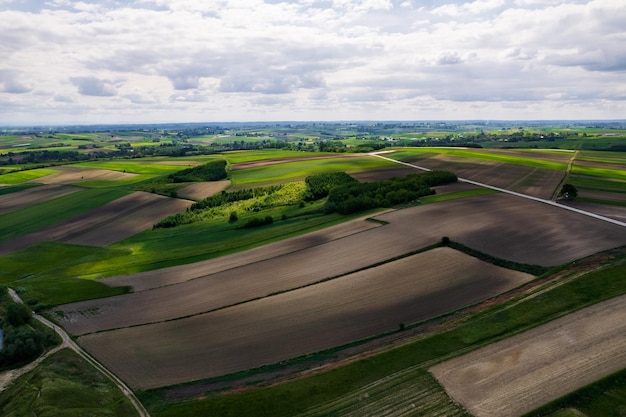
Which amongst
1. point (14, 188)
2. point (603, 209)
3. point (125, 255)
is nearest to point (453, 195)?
point (603, 209)

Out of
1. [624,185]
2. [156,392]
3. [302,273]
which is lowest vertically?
[156,392]

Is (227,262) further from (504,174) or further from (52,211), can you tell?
(504,174)

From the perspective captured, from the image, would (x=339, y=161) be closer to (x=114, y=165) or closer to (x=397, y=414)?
(x=114, y=165)

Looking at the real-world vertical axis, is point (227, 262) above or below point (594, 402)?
above

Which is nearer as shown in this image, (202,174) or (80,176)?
(202,174)

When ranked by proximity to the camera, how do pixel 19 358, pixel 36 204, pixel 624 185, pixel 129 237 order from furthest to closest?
1. pixel 36 204
2. pixel 624 185
3. pixel 129 237
4. pixel 19 358

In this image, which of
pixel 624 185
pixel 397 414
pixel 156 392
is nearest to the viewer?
pixel 397 414

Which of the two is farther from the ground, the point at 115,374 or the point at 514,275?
the point at 514,275

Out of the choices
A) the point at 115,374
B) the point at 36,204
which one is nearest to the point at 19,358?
the point at 115,374
